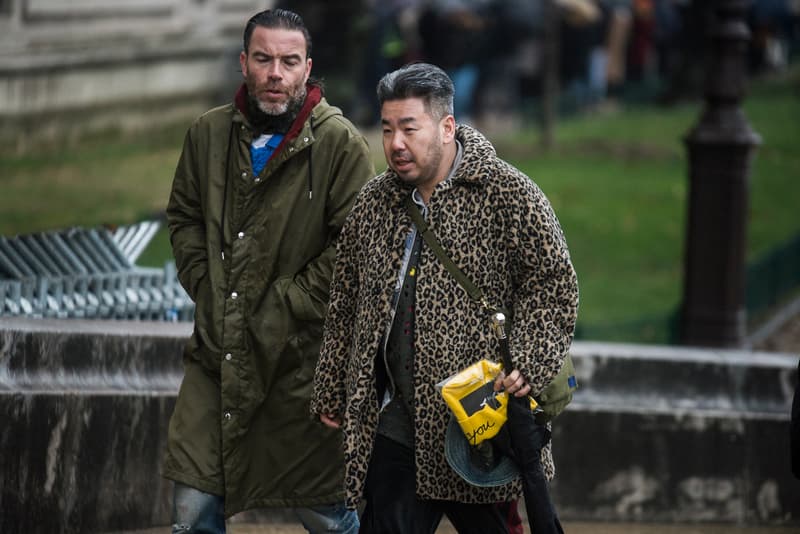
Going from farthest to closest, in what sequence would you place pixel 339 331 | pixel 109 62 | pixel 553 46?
pixel 553 46
pixel 109 62
pixel 339 331

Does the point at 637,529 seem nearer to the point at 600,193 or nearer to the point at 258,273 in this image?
the point at 258,273

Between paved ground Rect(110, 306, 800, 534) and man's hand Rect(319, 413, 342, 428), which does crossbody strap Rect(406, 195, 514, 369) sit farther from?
paved ground Rect(110, 306, 800, 534)

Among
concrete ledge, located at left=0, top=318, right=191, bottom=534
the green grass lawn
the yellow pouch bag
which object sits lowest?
the green grass lawn

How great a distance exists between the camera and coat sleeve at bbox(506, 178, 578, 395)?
5047mm

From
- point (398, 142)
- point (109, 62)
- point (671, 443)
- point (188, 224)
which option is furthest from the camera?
point (109, 62)

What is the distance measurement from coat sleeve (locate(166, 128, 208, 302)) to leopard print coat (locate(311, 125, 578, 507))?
2.30ft

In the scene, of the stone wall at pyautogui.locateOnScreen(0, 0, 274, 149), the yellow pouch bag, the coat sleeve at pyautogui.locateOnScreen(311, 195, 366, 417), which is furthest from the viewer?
the stone wall at pyautogui.locateOnScreen(0, 0, 274, 149)

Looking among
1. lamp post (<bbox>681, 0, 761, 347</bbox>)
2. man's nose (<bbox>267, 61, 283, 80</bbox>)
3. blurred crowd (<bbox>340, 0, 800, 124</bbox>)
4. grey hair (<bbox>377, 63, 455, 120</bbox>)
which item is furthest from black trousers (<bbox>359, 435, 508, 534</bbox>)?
blurred crowd (<bbox>340, 0, 800, 124</bbox>)

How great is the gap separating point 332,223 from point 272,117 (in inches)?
15.8

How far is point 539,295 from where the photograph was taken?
16.7 ft

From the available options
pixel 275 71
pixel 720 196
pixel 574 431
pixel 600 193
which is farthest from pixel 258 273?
pixel 600 193

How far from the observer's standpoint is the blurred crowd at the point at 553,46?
2114 centimetres

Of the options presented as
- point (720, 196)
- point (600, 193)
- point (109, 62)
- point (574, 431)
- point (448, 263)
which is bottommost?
point (600, 193)

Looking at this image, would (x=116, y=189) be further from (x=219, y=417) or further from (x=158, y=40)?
(x=219, y=417)
